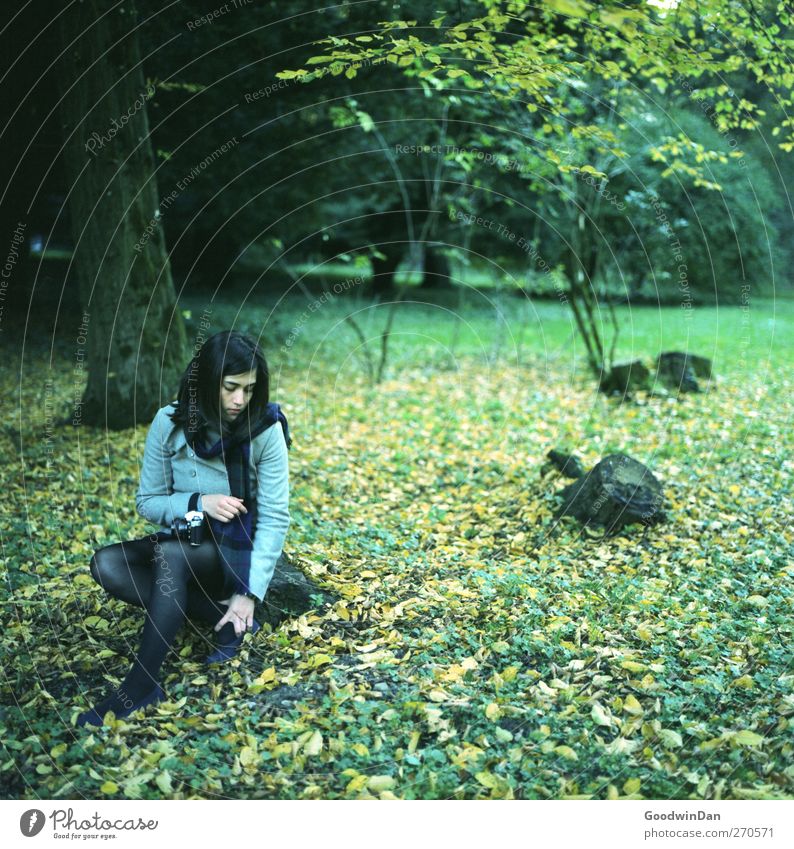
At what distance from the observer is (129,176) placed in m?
6.88

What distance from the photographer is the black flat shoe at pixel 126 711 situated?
130 inches

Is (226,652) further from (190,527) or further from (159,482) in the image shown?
(159,482)

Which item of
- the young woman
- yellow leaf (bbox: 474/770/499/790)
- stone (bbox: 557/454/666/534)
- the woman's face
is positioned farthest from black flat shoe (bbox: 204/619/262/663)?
stone (bbox: 557/454/666/534)

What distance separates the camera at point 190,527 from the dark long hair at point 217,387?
0.35 m

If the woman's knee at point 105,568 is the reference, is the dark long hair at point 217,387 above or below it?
above

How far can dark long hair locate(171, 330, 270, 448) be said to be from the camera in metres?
3.52

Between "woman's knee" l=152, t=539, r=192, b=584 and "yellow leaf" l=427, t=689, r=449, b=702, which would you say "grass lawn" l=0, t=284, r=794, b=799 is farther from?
"woman's knee" l=152, t=539, r=192, b=584

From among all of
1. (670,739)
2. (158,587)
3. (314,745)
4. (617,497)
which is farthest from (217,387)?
(617,497)

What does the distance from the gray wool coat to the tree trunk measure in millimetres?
3295

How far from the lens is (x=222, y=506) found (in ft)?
11.9

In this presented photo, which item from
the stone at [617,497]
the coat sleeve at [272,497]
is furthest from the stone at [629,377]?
the coat sleeve at [272,497]

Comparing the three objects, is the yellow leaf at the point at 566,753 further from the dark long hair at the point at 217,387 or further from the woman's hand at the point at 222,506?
Result: the dark long hair at the point at 217,387

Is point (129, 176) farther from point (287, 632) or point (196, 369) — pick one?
point (287, 632)

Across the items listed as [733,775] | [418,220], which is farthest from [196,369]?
[418,220]
